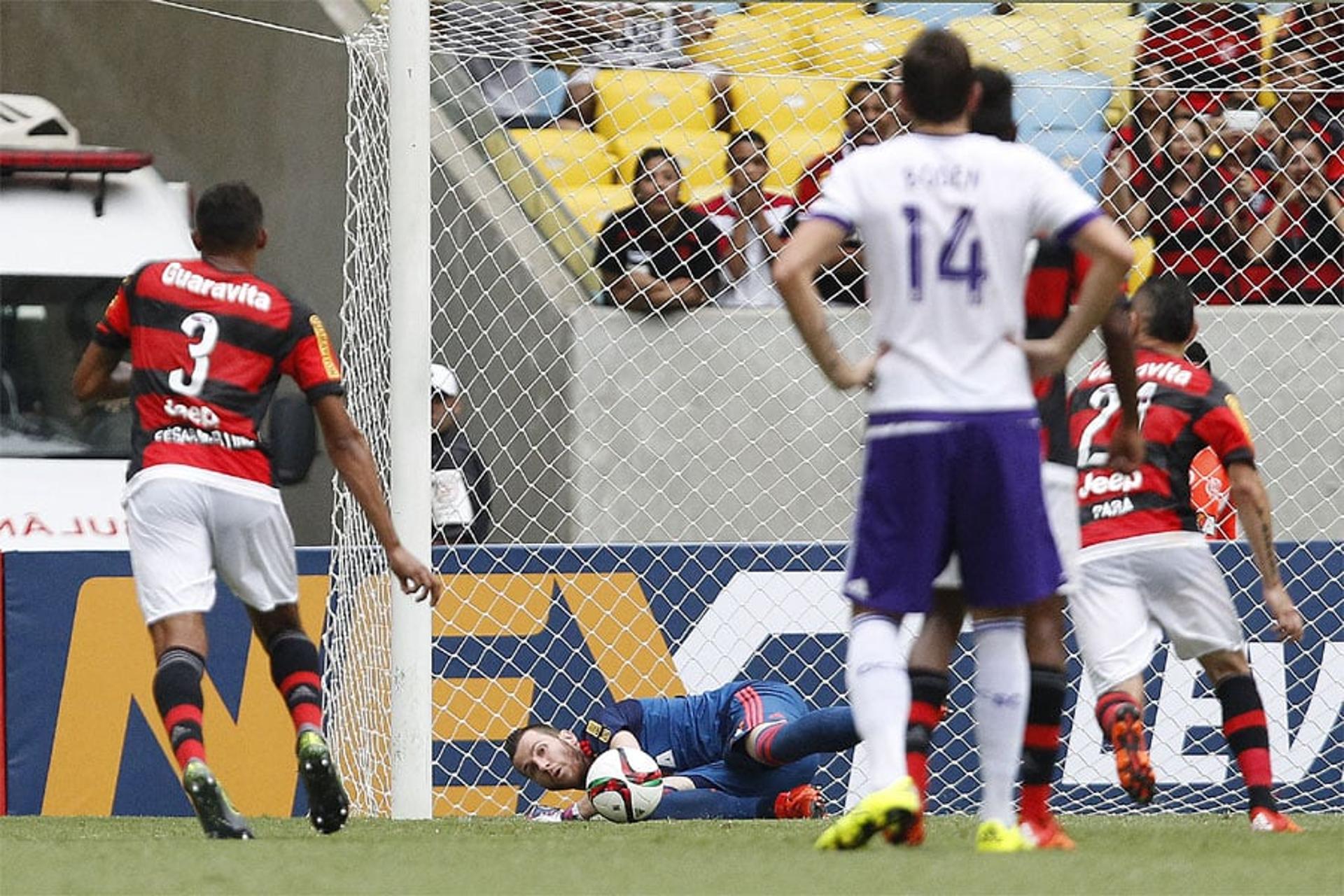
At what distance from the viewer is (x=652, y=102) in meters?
11.1

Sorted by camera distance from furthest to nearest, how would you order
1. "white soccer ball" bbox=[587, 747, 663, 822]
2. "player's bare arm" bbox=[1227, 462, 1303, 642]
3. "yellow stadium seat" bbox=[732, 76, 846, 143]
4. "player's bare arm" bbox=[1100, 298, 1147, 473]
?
"yellow stadium seat" bbox=[732, 76, 846, 143] < "white soccer ball" bbox=[587, 747, 663, 822] < "player's bare arm" bbox=[1227, 462, 1303, 642] < "player's bare arm" bbox=[1100, 298, 1147, 473]

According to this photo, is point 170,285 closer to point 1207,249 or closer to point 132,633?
point 132,633

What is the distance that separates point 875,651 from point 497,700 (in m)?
4.14

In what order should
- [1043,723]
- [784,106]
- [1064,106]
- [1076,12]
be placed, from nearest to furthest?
[1043,723] → [1064,106] → [784,106] → [1076,12]

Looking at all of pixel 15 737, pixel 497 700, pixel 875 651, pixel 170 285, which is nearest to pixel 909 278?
pixel 875 651

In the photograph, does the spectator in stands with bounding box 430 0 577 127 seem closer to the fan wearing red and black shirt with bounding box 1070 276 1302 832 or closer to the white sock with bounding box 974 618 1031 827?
the fan wearing red and black shirt with bounding box 1070 276 1302 832

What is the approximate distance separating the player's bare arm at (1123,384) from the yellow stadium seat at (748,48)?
5520 mm

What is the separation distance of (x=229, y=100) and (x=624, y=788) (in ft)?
25.7

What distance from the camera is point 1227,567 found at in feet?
29.5

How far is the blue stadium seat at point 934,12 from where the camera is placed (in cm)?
1153

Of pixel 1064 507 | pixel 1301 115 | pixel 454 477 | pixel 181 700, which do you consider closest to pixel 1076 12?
pixel 1301 115

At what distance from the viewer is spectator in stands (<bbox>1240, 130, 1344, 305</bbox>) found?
10570 millimetres

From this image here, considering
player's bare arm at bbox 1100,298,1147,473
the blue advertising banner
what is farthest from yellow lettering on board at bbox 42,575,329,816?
player's bare arm at bbox 1100,298,1147,473

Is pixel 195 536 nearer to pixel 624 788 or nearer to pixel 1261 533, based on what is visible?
pixel 624 788
